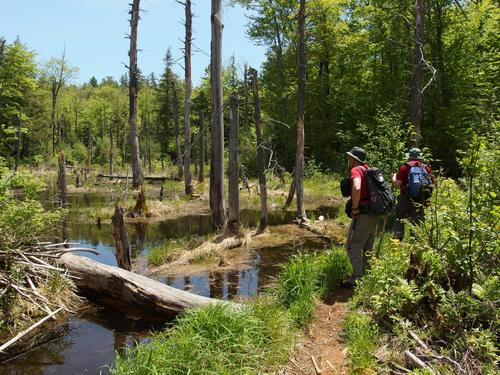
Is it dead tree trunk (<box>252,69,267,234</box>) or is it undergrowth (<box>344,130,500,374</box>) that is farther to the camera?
dead tree trunk (<box>252,69,267,234</box>)

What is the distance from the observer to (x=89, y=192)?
25.4 metres

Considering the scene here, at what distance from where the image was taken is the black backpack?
6070mm

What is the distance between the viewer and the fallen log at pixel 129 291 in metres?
6.14

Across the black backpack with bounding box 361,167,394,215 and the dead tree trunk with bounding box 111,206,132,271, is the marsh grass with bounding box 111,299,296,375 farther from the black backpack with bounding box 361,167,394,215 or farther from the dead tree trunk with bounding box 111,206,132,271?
the dead tree trunk with bounding box 111,206,132,271

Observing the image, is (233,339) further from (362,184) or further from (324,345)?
(362,184)

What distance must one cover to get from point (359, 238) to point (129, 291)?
3605 millimetres

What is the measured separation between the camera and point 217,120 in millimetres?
11648

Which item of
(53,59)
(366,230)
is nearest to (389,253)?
(366,230)

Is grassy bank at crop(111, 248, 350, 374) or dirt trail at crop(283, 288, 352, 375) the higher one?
Answer: grassy bank at crop(111, 248, 350, 374)

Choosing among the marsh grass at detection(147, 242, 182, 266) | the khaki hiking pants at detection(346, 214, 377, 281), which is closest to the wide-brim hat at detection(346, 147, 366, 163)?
the khaki hiking pants at detection(346, 214, 377, 281)

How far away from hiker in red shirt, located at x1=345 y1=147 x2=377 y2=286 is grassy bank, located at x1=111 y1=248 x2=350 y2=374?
80 centimetres

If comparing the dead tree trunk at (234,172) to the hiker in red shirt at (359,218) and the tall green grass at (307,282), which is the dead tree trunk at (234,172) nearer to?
the tall green grass at (307,282)

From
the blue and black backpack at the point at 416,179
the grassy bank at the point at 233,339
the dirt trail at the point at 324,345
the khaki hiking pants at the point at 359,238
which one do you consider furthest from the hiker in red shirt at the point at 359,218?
the blue and black backpack at the point at 416,179

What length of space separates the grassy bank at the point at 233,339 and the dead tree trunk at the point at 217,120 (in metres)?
6.14
